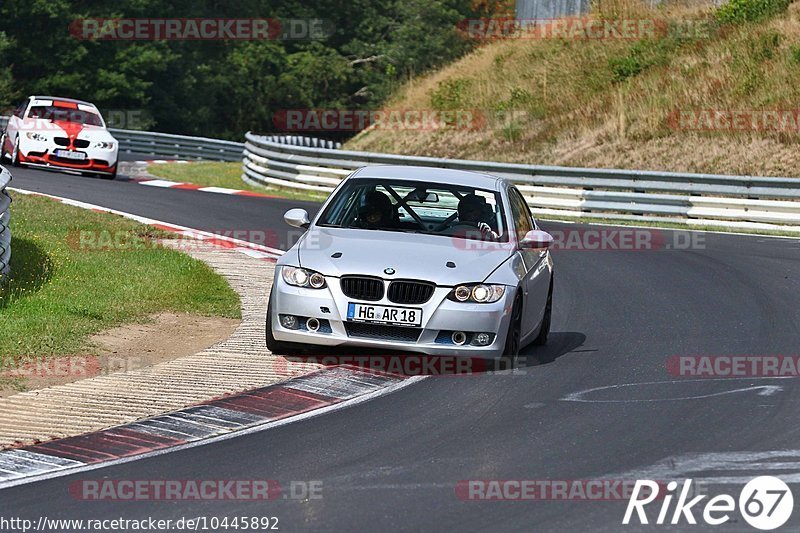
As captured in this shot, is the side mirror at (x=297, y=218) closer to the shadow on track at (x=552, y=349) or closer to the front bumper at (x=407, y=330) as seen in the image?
the front bumper at (x=407, y=330)

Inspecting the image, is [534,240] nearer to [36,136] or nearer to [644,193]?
[644,193]

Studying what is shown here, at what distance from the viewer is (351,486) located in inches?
271

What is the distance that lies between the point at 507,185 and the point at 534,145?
22.8m

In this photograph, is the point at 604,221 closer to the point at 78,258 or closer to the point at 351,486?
the point at 78,258

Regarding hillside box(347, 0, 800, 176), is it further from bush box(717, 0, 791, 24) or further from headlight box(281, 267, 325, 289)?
headlight box(281, 267, 325, 289)

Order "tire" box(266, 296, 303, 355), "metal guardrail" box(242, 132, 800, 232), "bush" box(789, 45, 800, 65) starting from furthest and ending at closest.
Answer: "bush" box(789, 45, 800, 65) → "metal guardrail" box(242, 132, 800, 232) → "tire" box(266, 296, 303, 355)

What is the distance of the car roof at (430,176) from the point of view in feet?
37.5

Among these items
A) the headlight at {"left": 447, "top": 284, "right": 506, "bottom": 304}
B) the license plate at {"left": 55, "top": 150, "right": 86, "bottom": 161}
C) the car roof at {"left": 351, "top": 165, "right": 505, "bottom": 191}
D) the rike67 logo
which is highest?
the car roof at {"left": 351, "top": 165, "right": 505, "bottom": 191}

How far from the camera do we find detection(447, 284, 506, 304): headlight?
10109mm

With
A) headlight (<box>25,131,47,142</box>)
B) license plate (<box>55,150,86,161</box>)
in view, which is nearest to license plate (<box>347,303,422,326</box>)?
license plate (<box>55,150,86,161</box>)

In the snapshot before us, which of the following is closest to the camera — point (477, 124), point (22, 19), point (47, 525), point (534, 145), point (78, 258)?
point (47, 525)

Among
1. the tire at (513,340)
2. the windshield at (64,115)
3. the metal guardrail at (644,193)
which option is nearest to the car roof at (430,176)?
the tire at (513,340)

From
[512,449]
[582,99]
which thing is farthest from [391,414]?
[582,99]

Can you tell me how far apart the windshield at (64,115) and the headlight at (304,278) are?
61.3 feet
